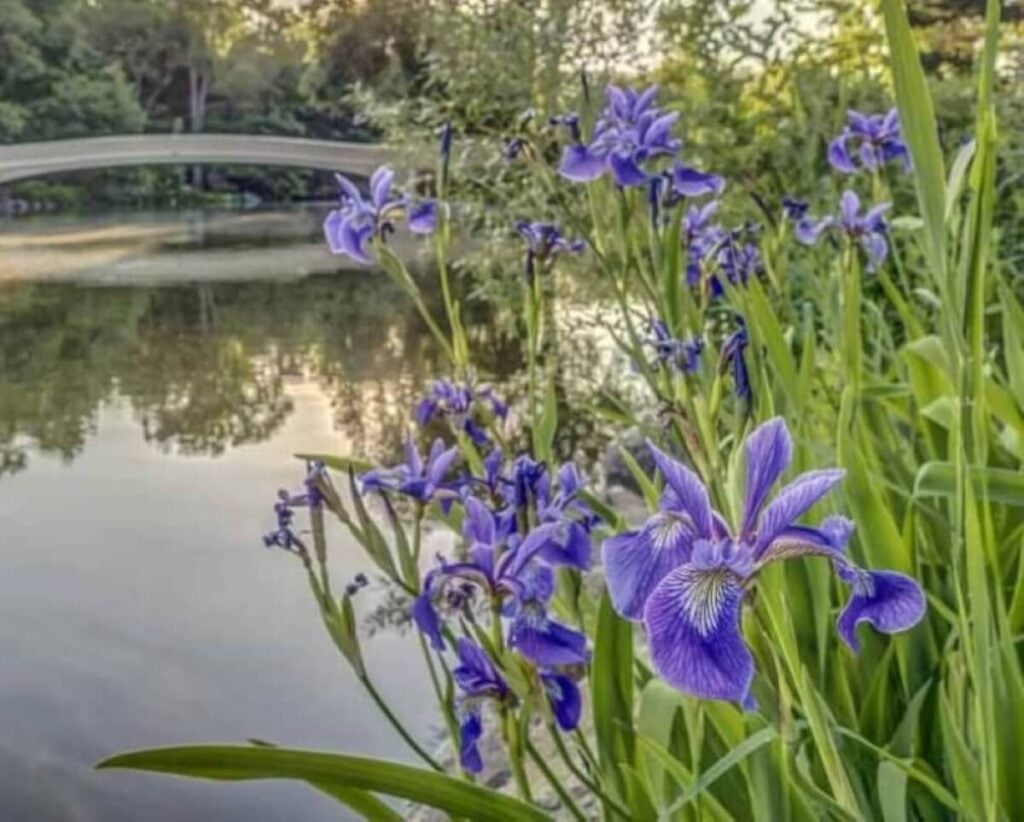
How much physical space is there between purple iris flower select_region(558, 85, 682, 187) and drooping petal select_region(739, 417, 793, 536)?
46 cm

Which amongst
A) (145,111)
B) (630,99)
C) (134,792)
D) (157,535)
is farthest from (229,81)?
(630,99)

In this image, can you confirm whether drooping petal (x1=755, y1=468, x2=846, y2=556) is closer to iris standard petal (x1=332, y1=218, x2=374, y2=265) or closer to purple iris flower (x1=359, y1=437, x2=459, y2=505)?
purple iris flower (x1=359, y1=437, x2=459, y2=505)

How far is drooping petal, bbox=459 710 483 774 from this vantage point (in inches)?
21.4

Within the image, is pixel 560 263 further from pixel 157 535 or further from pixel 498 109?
pixel 157 535

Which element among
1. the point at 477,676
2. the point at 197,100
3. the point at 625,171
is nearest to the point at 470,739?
the point at 477,676

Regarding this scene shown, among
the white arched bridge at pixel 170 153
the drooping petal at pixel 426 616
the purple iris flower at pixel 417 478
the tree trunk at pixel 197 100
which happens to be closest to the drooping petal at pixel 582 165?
the purple iris flower at pixel 417 478

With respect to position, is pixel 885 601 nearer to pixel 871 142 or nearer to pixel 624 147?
pixel 624 147

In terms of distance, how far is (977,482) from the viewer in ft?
2.18

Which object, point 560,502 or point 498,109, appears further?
point 498,109

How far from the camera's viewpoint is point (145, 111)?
8.77m

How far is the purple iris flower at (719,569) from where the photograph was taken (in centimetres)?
30

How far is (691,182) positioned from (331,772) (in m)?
0.53

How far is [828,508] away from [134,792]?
4.06 ft

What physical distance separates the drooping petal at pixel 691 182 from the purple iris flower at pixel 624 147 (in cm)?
2
